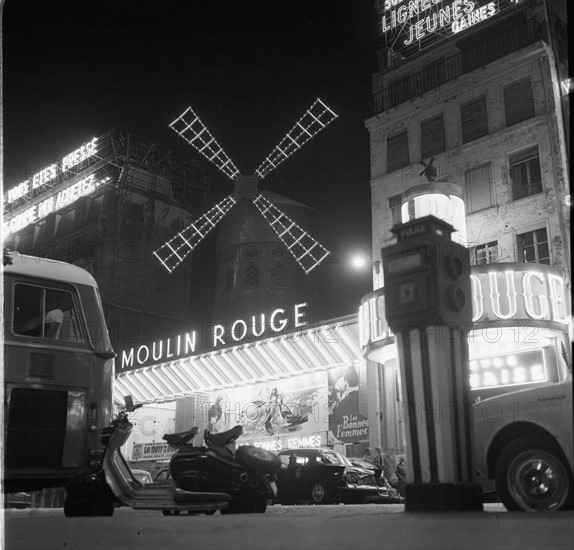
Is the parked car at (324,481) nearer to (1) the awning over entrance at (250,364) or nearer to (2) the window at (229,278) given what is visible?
(1) the awning over entrance at (250,364)

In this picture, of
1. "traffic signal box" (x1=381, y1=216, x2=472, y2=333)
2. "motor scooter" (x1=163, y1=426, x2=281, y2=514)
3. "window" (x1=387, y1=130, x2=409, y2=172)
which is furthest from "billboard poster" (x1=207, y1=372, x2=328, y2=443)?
"traffic signal box" (x1=381, y1=216, x2=472, y2=333)

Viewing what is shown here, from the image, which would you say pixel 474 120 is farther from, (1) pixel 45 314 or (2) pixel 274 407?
(1) pixel 45 314

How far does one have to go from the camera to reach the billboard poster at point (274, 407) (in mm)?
25969

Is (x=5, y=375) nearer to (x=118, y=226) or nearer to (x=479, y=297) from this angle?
(x=479, y=297)

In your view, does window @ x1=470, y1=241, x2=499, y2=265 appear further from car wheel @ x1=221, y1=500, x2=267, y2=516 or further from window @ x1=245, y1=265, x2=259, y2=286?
window @ x1=245, y1=265, x2=259, y2=286

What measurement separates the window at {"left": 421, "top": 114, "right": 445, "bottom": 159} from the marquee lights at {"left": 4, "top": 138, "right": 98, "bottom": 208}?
22.7 metres

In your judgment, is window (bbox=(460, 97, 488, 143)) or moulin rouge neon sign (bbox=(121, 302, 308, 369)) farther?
moulin rouge neon sign (bbox=(121, 302, 308, 369))

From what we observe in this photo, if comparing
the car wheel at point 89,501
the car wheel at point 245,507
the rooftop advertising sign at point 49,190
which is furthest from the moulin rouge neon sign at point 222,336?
the car wheel at point 89,501

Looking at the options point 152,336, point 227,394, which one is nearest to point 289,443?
point 227,394

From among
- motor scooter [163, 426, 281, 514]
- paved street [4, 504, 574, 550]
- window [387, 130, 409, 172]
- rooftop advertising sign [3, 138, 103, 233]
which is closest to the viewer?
paved street [4, 504, 574, 550]

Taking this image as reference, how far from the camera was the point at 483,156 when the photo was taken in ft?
72.2

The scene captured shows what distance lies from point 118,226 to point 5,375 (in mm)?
30585

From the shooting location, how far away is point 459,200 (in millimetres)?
21062

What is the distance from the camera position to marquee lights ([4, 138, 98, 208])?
1620 inches
